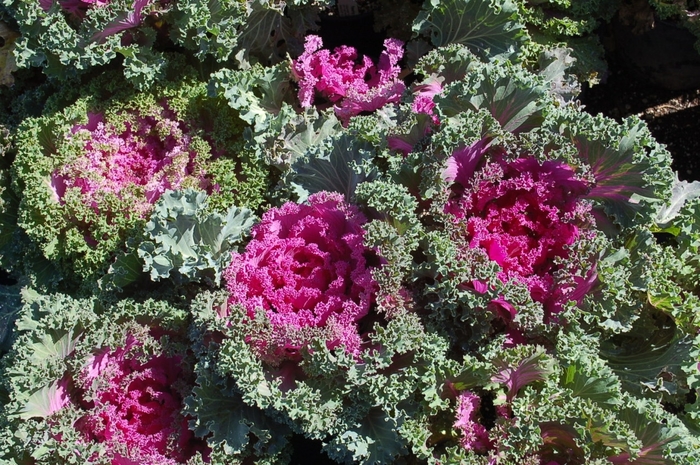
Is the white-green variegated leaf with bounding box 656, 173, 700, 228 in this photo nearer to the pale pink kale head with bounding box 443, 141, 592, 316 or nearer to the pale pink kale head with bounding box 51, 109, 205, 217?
the pale pink kale head with bounding box 443, 141, 592, 316

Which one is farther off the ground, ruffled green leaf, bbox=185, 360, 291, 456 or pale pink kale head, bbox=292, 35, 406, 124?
pale pink kale head, bbox=292, 35, 406, 124

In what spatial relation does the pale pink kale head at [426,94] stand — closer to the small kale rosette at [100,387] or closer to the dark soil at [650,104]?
the small kale rosette at [100,387]

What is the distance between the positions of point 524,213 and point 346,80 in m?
1.31

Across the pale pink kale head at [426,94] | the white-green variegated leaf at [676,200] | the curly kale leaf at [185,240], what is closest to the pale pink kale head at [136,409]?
the curly kale leaf at [185,240]

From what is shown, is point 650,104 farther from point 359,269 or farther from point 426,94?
point 359,269

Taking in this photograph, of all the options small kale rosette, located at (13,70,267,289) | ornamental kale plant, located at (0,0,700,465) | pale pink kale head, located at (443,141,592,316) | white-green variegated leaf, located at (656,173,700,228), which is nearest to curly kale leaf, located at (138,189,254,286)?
ornamental kale plant, located at (0,0,700,465)

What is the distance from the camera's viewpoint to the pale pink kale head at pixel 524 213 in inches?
115

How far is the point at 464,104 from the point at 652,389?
1471 millimetres

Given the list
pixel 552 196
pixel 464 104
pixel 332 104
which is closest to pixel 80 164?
pixel 332 104

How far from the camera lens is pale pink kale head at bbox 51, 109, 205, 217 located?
349 centimetres

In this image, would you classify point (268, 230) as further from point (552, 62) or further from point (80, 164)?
point (552, 62)

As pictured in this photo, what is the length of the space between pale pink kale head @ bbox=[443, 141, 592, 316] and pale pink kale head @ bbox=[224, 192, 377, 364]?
0.49m

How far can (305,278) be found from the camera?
3.02m

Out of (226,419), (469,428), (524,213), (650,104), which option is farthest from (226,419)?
(650,104)
